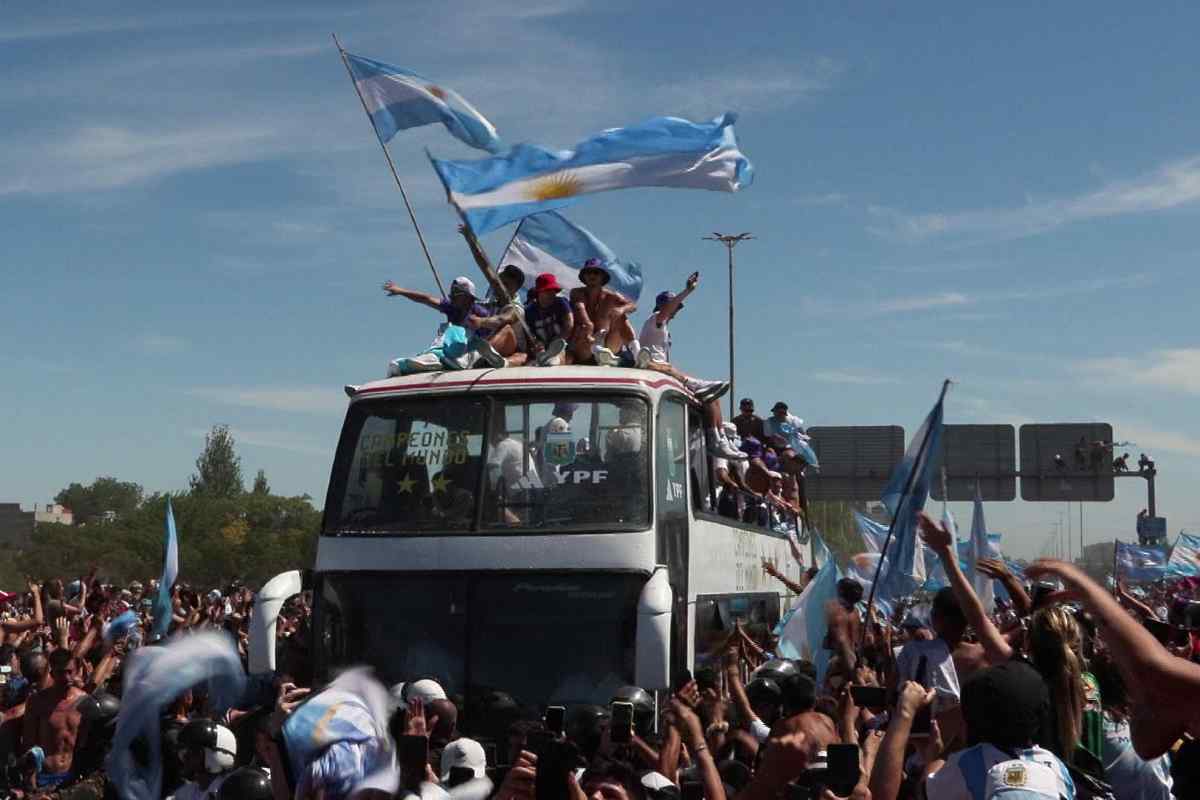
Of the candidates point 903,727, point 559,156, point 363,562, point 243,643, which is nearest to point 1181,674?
point 903,727

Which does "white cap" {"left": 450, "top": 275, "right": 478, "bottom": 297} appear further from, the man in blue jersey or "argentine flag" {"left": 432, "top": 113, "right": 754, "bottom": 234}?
the man in blue jersey

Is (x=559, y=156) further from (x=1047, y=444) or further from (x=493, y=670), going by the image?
(x=1047, y=444)

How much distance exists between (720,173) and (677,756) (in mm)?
9686

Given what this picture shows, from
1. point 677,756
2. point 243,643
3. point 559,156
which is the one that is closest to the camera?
point 677,756

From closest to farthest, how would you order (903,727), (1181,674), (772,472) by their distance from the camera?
(1181,674), (903,727), (772,472)

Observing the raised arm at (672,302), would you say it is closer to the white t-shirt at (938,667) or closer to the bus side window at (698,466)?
the bus side window at (698,466)

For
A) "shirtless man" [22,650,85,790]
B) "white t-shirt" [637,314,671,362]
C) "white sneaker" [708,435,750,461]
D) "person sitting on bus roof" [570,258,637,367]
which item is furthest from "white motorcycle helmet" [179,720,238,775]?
"white t-shirt" [637,314,671,362]

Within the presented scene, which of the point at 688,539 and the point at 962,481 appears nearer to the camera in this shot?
the point at 688,539

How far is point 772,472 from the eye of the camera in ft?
54.7

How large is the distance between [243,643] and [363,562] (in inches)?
305

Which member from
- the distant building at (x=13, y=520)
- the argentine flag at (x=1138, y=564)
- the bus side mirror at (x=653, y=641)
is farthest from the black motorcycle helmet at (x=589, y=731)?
the distant building at (x=13, y=520)

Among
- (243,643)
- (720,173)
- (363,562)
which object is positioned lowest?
Answer: (243,643)

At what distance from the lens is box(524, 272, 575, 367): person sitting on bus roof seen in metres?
12.8

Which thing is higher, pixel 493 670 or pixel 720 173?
pixel 720 173
